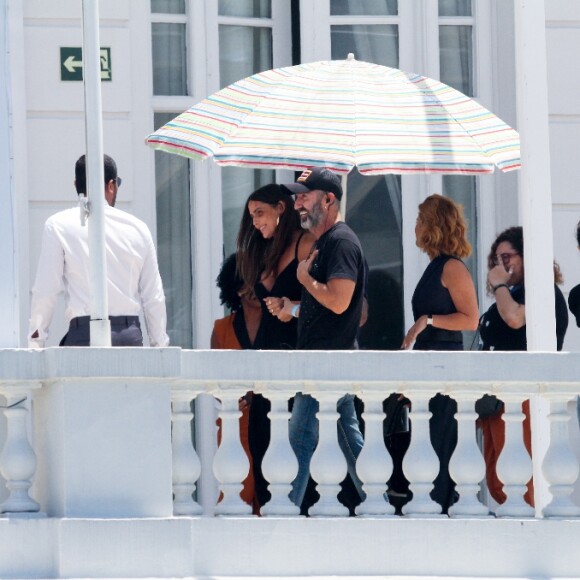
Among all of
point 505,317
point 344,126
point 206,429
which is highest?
point 344,126

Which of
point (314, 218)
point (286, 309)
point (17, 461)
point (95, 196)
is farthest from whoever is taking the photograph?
point (286, 309)

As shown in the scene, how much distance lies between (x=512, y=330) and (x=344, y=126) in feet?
3.98

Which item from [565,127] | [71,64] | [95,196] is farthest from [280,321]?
[565,127]

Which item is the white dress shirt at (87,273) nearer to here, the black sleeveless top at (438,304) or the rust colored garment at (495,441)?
the black sleeveless top at (438,304)

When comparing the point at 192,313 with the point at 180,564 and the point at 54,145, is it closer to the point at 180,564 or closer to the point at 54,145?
the point at 54,145

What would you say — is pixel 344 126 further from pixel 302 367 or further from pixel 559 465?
pixel 559 465

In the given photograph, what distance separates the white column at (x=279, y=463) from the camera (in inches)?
283

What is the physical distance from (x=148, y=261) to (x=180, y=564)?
5.45 feet

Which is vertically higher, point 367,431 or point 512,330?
point 512,330

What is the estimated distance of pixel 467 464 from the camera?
287 inches

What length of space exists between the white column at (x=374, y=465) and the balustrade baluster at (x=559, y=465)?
62 centimetres

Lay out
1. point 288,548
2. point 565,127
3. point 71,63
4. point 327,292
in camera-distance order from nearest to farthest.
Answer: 1. point 288,548
2. point 327,292
3. point 71,63
4. point 565,127

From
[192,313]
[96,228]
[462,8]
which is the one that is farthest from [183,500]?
[462,8]

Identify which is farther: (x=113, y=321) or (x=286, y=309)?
(x=286, y=309)
